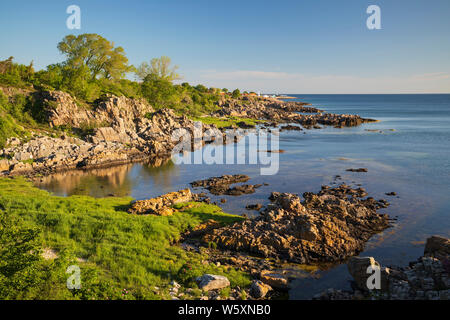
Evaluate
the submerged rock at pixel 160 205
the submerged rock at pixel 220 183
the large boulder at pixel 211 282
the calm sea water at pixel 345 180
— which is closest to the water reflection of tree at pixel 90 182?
the calm sea water at pixel 345 180

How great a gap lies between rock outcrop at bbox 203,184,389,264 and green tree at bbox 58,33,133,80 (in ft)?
247

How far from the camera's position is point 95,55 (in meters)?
84.2

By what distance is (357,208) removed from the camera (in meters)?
28.0

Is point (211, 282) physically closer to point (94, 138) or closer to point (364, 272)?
point (364, 272)

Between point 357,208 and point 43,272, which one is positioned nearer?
point 43,272

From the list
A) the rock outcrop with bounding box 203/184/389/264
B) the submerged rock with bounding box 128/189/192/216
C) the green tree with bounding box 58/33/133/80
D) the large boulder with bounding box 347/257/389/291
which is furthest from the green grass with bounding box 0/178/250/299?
the green tree with bounding box 58/33/133/80

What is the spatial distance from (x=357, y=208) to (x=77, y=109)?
6113 cm

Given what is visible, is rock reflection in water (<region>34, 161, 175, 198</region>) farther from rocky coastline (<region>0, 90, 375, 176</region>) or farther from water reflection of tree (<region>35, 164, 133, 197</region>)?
rocky coastline (<region>0, 90, 375, 176</region>)

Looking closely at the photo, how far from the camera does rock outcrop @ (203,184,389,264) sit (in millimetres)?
20839

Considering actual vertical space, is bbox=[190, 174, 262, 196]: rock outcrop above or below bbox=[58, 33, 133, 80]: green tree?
below

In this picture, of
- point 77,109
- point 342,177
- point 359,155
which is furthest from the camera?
point 77,109

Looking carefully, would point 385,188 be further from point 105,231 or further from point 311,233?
point 105,231
